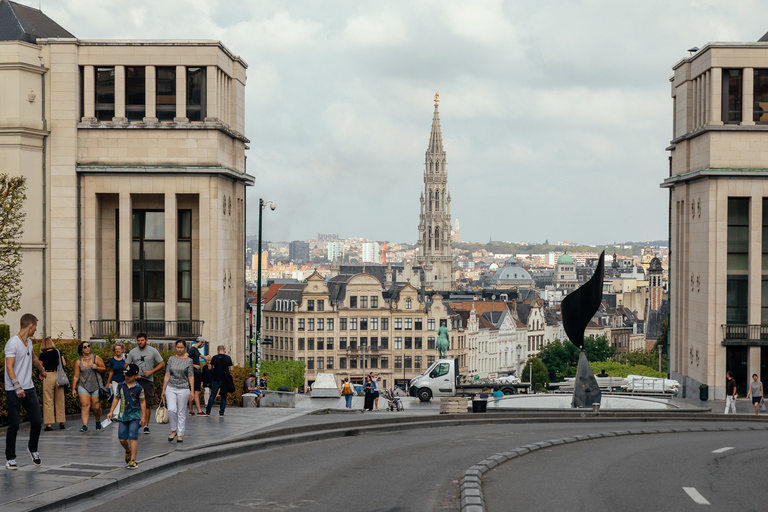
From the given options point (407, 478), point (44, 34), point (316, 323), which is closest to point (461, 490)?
point (407, 478)

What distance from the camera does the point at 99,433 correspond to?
70.4 ft

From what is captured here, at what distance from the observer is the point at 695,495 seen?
16.7 metres

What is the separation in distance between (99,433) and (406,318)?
124 m

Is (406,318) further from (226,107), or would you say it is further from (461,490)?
(461,490)

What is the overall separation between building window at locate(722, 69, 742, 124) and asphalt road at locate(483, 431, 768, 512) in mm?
26188

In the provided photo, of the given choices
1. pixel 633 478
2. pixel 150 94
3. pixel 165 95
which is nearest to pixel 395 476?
pixel 633 478

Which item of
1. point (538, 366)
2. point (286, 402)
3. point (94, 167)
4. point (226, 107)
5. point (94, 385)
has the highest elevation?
point (226, 107)

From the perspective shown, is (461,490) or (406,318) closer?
(461,490)

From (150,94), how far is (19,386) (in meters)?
31.6

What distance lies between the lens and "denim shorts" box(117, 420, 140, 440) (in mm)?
16891

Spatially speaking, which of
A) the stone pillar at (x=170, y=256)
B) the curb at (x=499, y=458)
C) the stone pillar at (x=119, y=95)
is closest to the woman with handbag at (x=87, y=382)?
the curb at (x=499, y=458)

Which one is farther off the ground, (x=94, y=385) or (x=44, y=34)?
(x=44, y=34)

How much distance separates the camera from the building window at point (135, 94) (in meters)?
47.1

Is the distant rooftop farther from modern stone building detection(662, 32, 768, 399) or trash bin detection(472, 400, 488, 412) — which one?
modern stone building detection(662, 32, 768, 399)
